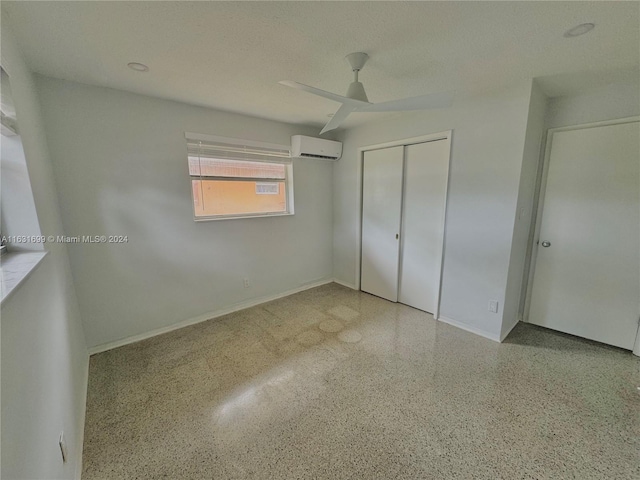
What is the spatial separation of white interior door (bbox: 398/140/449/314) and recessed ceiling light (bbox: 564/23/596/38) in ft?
3.87

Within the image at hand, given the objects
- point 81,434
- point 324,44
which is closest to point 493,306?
point 324,44

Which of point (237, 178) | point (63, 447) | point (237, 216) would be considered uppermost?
point (237, 178)

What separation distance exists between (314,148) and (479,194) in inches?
79.6

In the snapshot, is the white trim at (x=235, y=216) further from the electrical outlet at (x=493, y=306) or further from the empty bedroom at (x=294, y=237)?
the electrical outlet at (x=493, y=306)

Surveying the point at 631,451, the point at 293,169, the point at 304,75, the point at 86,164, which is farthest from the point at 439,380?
the point at 86,164

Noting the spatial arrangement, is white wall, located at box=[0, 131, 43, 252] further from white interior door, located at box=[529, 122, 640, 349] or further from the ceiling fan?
white interior door, located at box=[529, 122, 640, 349]

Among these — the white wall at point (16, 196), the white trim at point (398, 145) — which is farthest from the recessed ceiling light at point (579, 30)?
the white wall at point (16, 196)

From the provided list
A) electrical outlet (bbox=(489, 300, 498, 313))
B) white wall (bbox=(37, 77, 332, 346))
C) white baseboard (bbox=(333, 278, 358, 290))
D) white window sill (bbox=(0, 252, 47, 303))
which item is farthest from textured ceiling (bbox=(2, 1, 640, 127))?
white baseboard (bbox=(333, 278, 358, 290))

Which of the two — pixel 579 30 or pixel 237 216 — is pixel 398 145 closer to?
pixel 579 30

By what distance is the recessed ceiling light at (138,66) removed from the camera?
1766 mm

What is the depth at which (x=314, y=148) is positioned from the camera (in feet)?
11.1

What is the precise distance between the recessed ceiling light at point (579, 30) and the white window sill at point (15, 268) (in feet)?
9.11

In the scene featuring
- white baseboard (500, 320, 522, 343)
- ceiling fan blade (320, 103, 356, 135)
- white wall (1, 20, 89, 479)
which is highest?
ceiling fan blade (320, 103, 356, 135)

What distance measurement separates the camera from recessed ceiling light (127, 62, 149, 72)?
1766 millimetres
